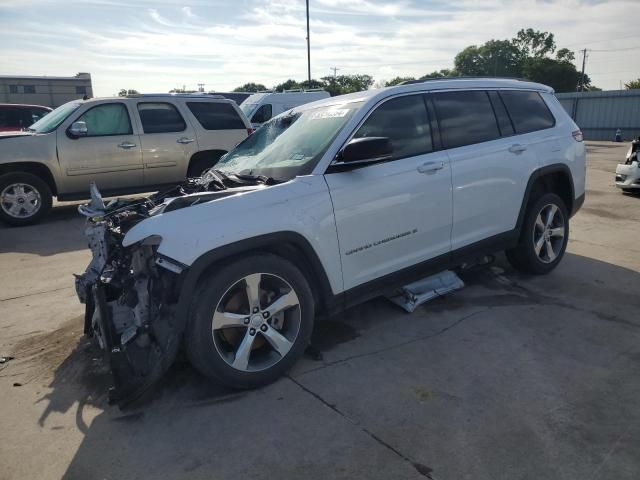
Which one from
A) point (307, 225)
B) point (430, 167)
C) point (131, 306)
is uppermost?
point (430, 167)

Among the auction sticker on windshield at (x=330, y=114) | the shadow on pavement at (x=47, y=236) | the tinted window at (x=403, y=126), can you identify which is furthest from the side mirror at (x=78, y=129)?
the tinted window at (x=403, y=126)

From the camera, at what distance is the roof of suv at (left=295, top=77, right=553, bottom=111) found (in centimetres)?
397

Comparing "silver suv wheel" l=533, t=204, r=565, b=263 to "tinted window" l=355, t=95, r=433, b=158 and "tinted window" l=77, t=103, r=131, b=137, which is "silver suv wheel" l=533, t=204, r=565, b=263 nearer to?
"tinted window" l=355, t=95, r=433, b=158

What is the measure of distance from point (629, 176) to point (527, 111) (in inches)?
228

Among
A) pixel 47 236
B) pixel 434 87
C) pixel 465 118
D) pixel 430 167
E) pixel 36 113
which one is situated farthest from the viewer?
pixel 36 113

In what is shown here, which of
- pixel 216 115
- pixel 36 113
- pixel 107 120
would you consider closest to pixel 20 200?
pixel 107 120

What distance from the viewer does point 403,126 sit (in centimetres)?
398

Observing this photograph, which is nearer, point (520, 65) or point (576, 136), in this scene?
point (576, 136)

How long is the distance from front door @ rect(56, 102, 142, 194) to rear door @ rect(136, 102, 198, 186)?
0.64 feet

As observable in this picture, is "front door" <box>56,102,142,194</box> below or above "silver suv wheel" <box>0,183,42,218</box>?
above

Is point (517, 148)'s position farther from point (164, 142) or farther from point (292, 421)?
point (164, 142)

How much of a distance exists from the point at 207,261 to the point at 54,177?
656 centimetres

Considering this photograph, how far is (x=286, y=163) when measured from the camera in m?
3.74

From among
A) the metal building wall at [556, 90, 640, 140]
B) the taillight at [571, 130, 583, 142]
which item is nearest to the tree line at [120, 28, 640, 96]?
the metal building wall at [556, 90, 640, 140]
